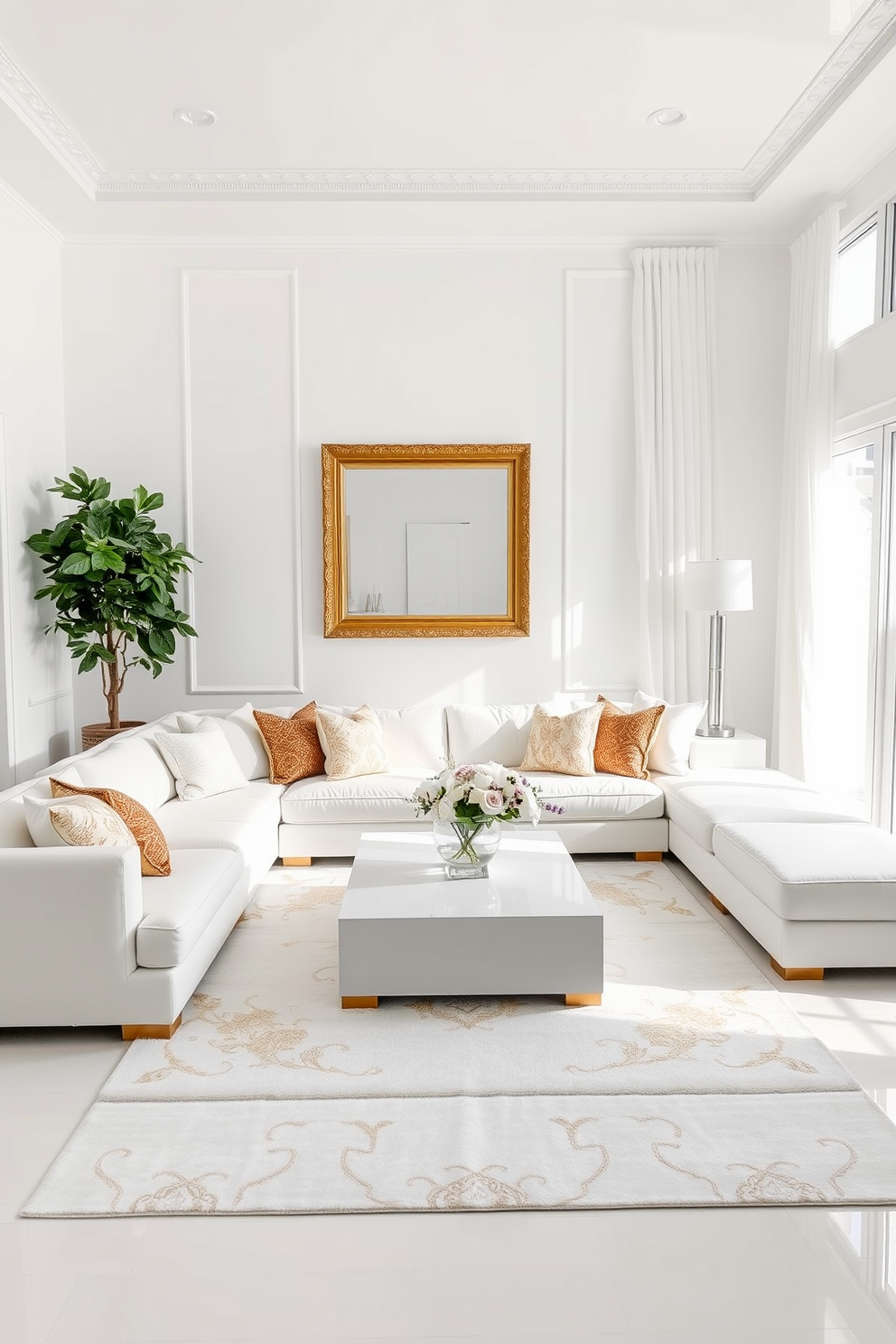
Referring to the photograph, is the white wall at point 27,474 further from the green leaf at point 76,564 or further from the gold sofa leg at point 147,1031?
the gold sofa leg at point 147,1031

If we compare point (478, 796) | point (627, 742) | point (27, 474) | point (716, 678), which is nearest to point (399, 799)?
point (627, 742)

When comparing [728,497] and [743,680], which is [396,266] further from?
[743,680]

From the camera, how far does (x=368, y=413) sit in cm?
581

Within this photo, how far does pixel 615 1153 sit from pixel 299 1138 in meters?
0.79

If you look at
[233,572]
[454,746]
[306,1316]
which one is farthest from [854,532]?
[306,1316]

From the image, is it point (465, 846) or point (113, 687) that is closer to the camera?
point (465, 846)

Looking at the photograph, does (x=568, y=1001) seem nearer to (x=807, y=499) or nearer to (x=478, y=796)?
(x=478, y=796)

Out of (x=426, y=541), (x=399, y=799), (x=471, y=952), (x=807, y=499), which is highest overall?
(x=807, y=499)

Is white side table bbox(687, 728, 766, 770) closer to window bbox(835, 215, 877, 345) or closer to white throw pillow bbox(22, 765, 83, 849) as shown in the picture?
window bbox(835, 215, 877, 345)

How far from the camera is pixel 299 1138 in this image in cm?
241

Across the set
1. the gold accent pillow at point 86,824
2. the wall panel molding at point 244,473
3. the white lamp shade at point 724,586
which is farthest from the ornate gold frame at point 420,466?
the gold accent pillow at point 86,824

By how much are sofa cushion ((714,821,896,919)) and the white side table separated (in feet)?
4.42

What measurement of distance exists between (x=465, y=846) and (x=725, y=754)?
2260mm

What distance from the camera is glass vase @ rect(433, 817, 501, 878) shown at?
139 inches
